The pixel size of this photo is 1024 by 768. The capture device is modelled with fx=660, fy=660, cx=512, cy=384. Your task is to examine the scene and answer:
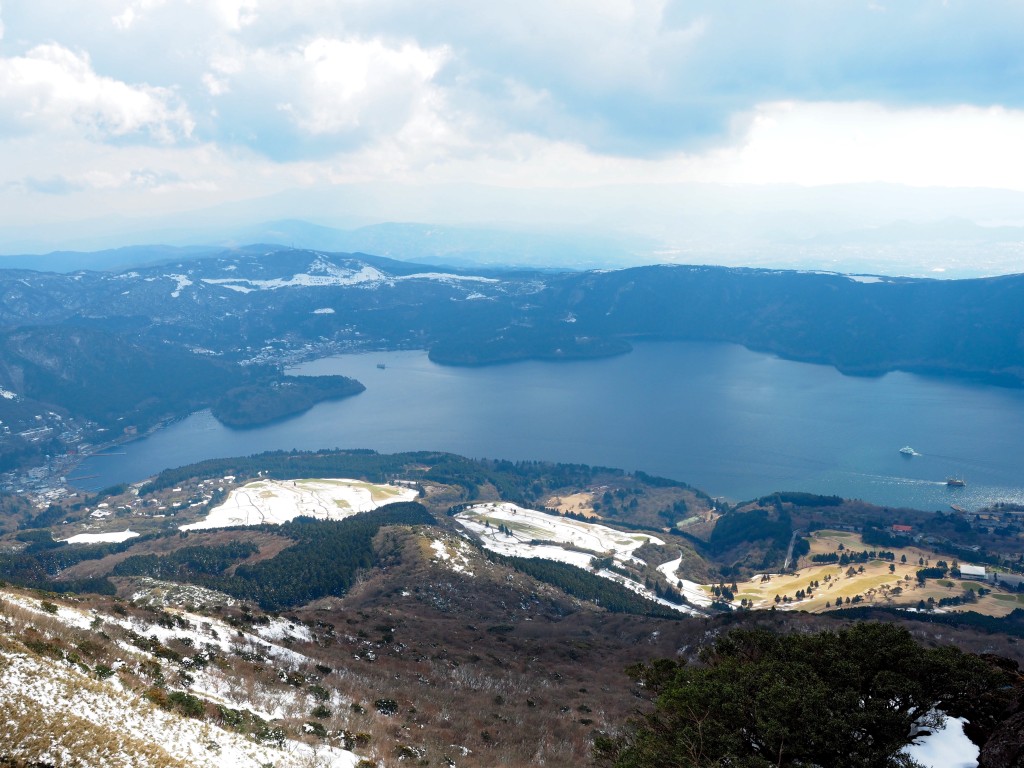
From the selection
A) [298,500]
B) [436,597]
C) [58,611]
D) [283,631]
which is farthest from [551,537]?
[58,611]

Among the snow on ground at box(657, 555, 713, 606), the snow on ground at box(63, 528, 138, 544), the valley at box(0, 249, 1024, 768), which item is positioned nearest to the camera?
the valley at box(0, 249, 1024, 768)

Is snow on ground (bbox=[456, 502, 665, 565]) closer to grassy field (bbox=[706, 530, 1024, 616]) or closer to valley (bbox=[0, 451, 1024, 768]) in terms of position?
valley (bbox=[0, 451, 1024, 768])

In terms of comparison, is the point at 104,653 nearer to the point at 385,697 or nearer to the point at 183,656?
the point at 183,656

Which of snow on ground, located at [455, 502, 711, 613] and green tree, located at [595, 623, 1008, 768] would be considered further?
snow on ground, located at [455, 502, 711, 613]

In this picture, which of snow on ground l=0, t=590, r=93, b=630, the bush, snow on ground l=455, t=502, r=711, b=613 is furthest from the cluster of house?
snow on ground l=0, t=590, r=93, b=630

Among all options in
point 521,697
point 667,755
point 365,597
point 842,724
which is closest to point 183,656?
point 521,697

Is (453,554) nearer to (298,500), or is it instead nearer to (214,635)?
(214,635)

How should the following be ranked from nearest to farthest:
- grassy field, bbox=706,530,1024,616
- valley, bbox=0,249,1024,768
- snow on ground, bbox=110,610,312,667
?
1. valley, bbox=0,249,1024,768
2. snow on ground, bbox=110,610,312,667
3. grassy field, bbox=706,530,1024,616
